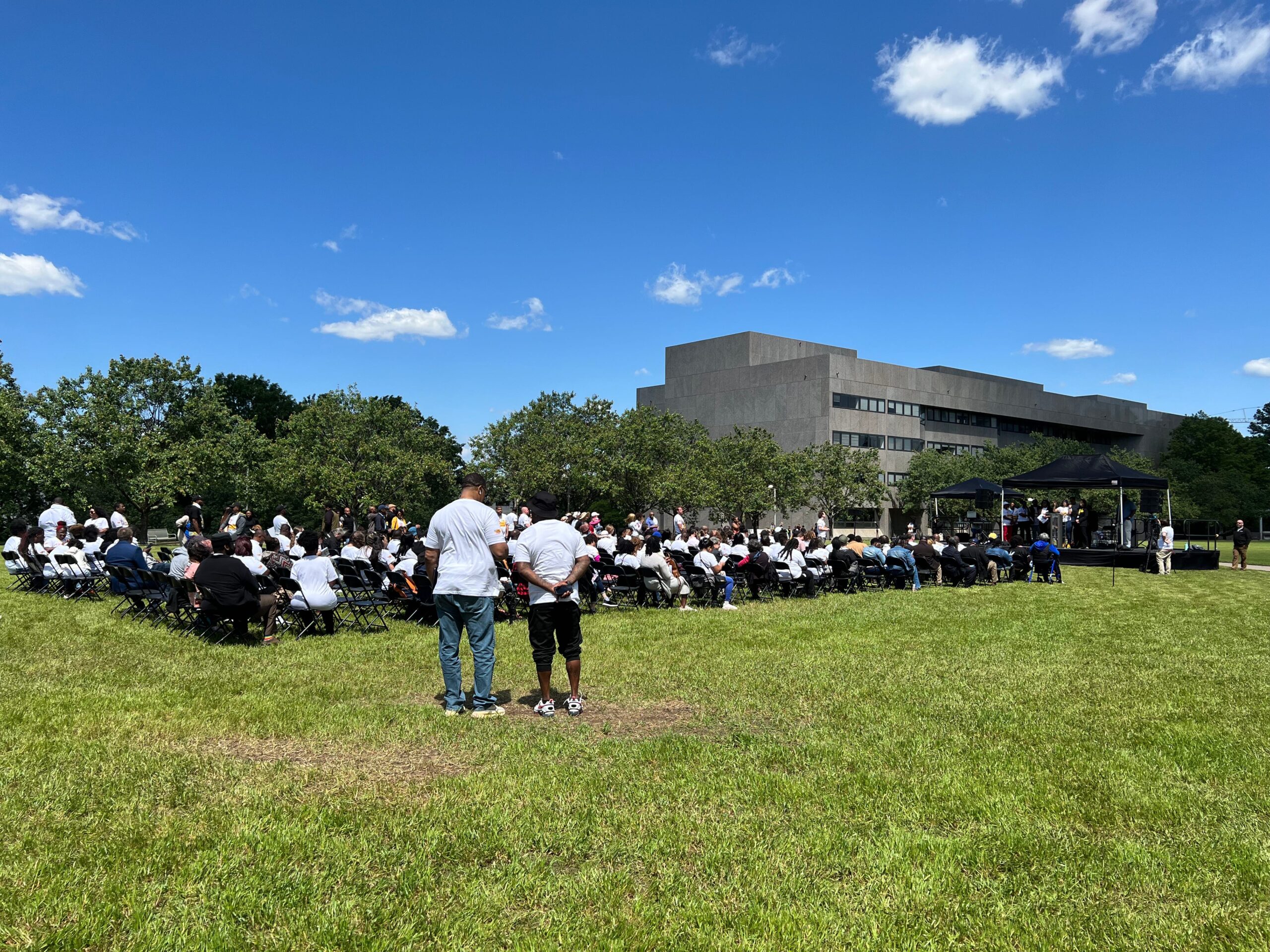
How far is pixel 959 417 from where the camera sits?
242 feet

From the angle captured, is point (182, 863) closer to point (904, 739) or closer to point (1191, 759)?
point (904, 739)

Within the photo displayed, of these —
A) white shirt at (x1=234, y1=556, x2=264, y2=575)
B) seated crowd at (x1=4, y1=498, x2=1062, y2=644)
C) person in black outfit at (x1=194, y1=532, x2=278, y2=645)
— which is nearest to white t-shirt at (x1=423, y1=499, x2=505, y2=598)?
seated crowd at (x1=4, y1=498, x2=1062, y2=644)

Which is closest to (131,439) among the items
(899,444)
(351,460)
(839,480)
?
(351,460)

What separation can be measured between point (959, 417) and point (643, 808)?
75807 mm

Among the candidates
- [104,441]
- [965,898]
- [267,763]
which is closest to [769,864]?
[965,898]

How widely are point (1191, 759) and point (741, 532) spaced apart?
11.9 meters

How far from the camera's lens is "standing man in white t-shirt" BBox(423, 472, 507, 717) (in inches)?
241

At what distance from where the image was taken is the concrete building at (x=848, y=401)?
65.0 m

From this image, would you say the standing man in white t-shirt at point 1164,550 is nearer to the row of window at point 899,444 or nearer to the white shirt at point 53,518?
the white shirt at point 53,518

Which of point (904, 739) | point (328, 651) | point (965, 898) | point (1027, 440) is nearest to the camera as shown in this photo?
point (965, 898)

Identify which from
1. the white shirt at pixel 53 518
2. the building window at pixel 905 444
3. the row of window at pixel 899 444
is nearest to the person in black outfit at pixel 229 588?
the white shirt at pixel 53 518

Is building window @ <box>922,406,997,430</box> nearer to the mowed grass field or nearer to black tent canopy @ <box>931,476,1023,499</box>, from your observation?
black tent canopy @ <box>931,476,1023,499</box>

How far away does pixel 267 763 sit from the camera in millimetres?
4855

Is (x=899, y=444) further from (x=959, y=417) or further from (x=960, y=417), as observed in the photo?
→ (x=960, y=417)
